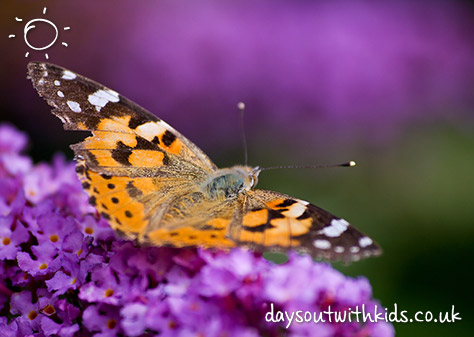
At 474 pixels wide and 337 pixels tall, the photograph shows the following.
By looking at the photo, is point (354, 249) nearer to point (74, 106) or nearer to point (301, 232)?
point (301, 232)

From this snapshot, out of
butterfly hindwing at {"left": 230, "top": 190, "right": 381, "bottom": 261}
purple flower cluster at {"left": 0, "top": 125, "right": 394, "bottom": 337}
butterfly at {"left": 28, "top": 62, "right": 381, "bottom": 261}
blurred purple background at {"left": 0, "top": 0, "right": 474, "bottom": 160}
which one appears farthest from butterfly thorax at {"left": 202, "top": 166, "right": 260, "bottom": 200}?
blurred purple background at {"left": 0, "top": 0, "right": 474, "bottom": 160}

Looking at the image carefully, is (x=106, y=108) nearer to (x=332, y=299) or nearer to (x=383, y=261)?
(x=332, y=299)

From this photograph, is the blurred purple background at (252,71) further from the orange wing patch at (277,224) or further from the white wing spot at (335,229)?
the white wing spot at (335,229)

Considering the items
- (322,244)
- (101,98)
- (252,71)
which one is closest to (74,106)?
(101,98)

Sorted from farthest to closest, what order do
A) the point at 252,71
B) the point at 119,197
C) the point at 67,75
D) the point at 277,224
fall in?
the point at 252,71 → the point at 67,75 → the point at 119,197 → the point at 277,224

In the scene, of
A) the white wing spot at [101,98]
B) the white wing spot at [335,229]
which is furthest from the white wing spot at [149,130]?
the white wing spot at [335,229]

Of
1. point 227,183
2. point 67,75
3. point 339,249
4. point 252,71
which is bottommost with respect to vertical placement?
point 339,249
